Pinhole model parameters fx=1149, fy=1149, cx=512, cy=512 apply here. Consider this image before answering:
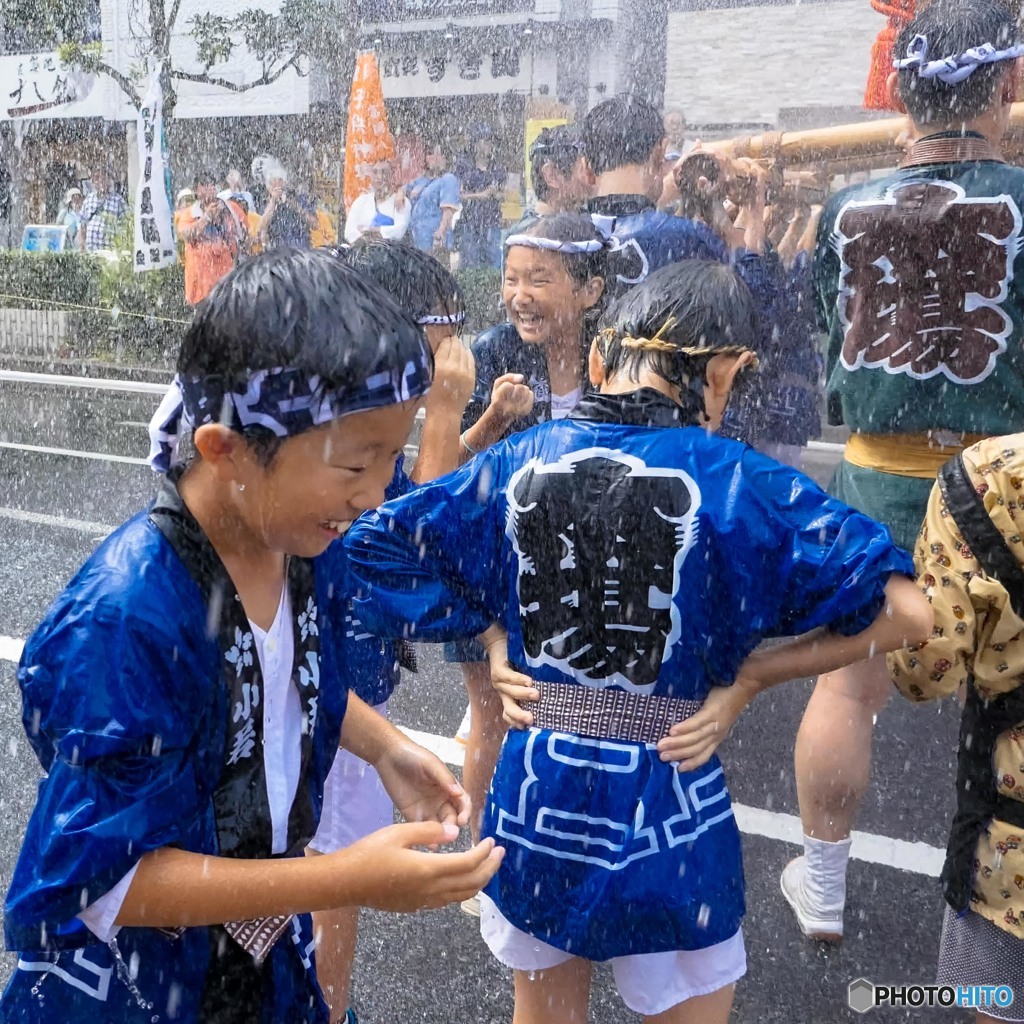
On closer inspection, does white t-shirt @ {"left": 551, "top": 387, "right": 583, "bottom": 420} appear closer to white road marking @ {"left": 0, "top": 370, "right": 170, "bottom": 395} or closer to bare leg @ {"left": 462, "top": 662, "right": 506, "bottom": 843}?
bare leg @ {"left": 462, "top": 662, "right": 506, "bottom": 843}

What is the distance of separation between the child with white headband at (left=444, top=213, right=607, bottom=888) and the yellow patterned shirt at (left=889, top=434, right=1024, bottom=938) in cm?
140

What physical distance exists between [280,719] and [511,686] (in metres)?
0.63

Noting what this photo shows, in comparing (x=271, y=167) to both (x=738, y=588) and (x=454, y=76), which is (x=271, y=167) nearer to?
(x=454, y=76)

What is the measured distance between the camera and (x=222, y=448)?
1.32 meters

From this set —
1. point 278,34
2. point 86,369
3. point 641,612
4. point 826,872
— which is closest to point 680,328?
point 641,612

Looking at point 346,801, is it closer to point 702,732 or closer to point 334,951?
point 334,951

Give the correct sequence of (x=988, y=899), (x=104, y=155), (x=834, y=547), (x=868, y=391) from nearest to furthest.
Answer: (x=834, y=547), (x=988, y=899), (x=868, y=391), (x=104, y=155)

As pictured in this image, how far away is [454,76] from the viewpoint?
21.3m

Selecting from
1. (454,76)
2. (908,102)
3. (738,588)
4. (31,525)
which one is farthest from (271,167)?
(738,588)

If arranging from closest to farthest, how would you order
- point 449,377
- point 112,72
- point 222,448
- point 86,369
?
point 222,448
point 449,377
point 86,369
point 112,72

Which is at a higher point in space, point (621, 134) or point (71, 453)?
point (621, 134)

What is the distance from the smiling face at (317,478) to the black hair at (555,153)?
436cm

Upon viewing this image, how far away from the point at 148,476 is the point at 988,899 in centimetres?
732

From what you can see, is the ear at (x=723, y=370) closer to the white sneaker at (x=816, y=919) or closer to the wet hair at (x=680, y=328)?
the wet hair at (x=680, y=328)
